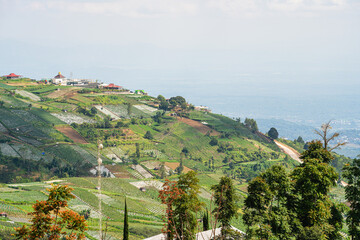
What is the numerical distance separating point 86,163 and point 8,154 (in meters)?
19.6

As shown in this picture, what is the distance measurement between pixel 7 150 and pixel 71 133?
2544 cm

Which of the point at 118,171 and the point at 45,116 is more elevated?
the point at 45,116

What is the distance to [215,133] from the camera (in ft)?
496

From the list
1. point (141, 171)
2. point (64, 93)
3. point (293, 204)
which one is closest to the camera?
point (293, 204)

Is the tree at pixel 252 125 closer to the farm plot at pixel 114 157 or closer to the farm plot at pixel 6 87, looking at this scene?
the farm plot at pixel 114 157

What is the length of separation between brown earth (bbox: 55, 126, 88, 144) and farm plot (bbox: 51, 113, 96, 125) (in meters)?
5.64

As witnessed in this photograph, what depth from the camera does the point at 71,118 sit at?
449 ft

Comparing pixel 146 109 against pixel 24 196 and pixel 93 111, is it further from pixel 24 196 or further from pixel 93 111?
pixel 24 196

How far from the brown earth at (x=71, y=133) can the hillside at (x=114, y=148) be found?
0.35 metres

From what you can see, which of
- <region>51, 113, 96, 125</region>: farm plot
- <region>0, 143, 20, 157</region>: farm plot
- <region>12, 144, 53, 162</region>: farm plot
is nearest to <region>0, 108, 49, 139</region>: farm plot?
<region>12, 144, 53, 162</region>: farm plot

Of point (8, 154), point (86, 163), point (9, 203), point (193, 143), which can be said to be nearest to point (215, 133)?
point (193, 143)

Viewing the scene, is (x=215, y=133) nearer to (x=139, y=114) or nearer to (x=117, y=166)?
(x=139, y=114)

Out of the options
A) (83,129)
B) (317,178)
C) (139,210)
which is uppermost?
(317,178)

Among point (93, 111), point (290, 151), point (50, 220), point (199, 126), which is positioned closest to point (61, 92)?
point (93, 111)
